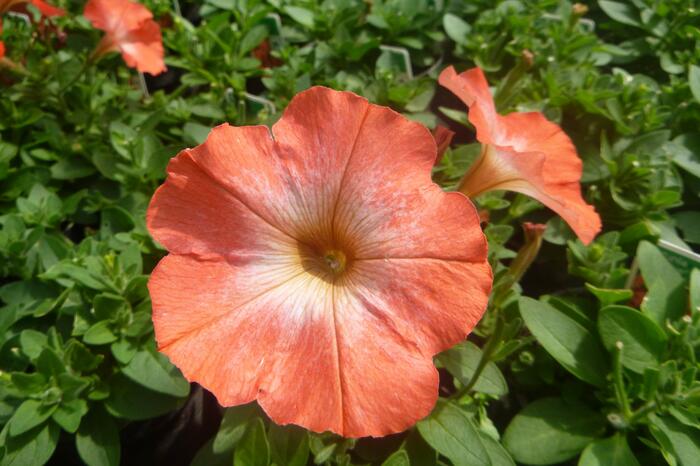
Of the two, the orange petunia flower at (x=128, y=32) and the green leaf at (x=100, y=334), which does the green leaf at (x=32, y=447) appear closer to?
the green leaf at (x=100, y=334)

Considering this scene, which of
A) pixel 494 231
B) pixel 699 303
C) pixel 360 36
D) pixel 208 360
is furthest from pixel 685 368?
pixel 360 36

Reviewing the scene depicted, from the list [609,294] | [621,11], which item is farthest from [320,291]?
[621,11]

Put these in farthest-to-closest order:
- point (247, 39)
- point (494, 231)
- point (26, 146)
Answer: point (247, 39) < point (26, 146) < point (494, 231)

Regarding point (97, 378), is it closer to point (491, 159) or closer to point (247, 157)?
point (247, 157)

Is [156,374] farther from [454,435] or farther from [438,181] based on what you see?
[438,181]

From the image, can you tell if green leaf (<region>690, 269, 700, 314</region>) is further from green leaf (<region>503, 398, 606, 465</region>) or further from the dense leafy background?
green leaf (<region>503, 398, 606, 465</region>)

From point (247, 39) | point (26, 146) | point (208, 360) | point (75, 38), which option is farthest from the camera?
point (75, 38)
